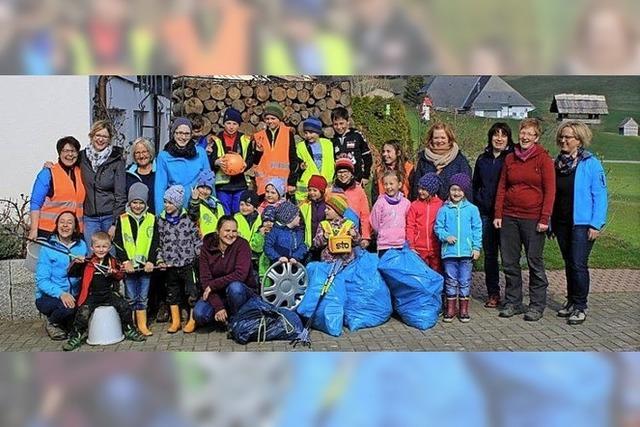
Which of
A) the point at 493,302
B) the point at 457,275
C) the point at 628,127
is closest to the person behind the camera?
the point at 457,275

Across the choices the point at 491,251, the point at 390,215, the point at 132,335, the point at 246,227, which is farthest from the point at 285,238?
the point at 491,251

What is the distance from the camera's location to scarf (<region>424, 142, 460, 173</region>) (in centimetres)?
501


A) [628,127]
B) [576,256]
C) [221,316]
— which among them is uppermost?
[628,127]

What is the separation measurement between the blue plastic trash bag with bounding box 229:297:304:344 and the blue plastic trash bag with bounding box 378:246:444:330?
693mm

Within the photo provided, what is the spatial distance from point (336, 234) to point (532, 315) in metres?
1.39

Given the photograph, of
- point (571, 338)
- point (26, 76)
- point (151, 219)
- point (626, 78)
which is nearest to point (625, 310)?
point (571, 338)

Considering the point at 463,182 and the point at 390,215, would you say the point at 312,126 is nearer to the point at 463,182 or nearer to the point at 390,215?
the point at 390,215

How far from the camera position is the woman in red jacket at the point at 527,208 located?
4734 millimetres

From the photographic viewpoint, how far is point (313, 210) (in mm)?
4887

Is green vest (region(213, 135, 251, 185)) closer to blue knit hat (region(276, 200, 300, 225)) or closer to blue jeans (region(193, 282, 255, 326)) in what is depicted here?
blue knit hat (region(276, 200, 300, 225))

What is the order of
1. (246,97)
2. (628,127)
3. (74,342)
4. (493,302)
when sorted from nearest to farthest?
(74,342)
(493,302)
(628,127)
(246,97)

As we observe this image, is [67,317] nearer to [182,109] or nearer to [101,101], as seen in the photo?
[101,101]

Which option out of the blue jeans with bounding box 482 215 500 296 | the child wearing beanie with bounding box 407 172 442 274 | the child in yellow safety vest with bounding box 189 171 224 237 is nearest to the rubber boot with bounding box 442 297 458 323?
the child wearing beanie with bounding box 407 172 442 274

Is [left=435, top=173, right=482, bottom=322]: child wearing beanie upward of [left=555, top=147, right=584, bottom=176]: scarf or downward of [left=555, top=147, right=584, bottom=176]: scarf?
downward
